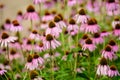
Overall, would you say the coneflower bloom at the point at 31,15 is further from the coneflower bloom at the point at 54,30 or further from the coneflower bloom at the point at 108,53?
the coneflower bloom at the point at 108,53

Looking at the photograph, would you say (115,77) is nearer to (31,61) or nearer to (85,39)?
(85,39)

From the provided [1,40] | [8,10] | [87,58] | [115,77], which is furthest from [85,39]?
[8,10]

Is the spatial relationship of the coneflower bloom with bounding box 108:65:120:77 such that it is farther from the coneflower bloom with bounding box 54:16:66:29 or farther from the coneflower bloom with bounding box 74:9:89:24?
the coneflower bloom with bounding box 54:16:66:29

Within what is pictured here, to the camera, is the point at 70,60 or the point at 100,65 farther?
the point at 70,60

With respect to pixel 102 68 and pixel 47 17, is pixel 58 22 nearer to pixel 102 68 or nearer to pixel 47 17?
pixel 102 68

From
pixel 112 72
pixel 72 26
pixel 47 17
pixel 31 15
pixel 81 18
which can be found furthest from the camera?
pixel 47 17

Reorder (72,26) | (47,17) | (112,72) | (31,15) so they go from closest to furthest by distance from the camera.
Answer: (112,72) → (72,26) → (31,15) → (47,17)

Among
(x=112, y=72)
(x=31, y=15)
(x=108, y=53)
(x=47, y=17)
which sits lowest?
(x=112, y=72)

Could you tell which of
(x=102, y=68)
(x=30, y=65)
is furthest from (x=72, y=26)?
(x=102, y=68)

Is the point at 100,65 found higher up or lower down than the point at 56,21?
lower down

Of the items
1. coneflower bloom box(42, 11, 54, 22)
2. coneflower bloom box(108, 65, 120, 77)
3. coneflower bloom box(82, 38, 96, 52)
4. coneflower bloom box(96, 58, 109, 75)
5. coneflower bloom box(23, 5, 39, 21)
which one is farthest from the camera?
coneflower bloom box(42, 11, 54, 22)

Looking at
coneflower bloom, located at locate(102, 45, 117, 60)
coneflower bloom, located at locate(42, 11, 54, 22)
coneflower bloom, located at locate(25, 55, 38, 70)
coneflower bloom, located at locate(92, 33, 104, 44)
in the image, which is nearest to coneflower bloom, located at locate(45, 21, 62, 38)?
coneflower bloom, located at locate(25, 55, 38, 70)
